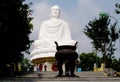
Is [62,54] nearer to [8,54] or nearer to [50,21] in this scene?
[8,54]

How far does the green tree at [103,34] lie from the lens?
43.7 meters

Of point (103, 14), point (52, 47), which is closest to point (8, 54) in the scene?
point (52, 47)

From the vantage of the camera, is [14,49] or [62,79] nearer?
[62,79]

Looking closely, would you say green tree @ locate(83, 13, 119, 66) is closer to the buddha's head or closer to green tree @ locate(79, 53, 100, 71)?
the buddha's head

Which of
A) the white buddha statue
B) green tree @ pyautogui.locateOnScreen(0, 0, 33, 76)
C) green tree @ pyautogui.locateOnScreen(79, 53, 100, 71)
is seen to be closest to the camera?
green tree @ pyautogui.locateOnScreen(0, 0, 33, 76)

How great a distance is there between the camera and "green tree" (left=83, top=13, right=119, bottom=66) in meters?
43.7

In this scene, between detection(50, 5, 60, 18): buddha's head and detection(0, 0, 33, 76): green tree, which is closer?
detection(0, 0, 33, 76): green tree

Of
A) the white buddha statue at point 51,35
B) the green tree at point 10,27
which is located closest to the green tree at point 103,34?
the white buddha statue at point 51,35

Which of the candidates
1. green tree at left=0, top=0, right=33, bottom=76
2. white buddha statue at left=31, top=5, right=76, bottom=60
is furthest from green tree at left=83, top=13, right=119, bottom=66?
green tree at left=0, top=0, right=33, bottom=76

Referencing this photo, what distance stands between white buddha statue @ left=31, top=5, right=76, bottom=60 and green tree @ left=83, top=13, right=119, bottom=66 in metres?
2.62

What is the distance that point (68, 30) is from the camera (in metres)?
43.3

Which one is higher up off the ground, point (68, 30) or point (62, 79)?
point (68, 30)

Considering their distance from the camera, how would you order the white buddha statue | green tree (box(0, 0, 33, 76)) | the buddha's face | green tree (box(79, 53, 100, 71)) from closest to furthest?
green tree (box(0, 0, 33, 76)), the white buddha statue, the buddha's face, green tree (box(79, 53, 100, 71))

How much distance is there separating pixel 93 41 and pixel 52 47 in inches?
170
